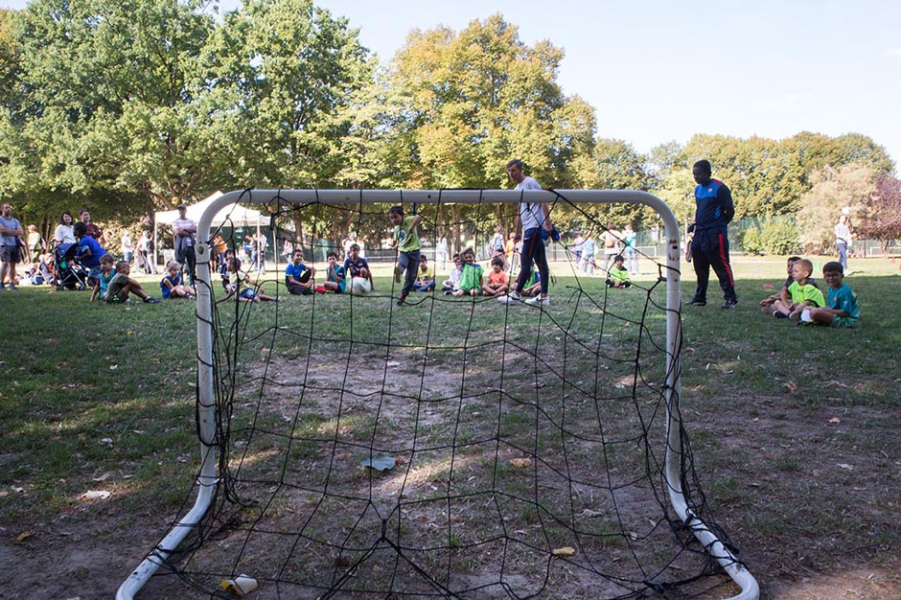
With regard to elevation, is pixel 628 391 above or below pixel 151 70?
below

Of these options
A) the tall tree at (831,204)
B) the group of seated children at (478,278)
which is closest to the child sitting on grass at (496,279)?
the group of seated children at (478,278)

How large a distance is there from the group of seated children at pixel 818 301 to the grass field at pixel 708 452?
382 millimetres

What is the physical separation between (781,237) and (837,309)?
39.3 metres

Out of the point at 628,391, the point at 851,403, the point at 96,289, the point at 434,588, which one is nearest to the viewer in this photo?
the point at 434,588

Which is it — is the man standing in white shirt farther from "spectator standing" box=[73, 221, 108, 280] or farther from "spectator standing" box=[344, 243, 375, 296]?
"spectator standing" box=[73, 221, 108, 280]

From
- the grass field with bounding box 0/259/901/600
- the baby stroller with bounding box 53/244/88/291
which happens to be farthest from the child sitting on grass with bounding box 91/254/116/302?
the grass field with bounding box 0/259/901/600

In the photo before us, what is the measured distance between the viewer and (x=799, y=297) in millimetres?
8266

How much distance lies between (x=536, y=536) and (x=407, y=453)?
115 cm

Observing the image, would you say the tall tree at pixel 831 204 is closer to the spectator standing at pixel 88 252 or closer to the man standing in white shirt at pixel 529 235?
the man standing in white shirt at pixel 529 235

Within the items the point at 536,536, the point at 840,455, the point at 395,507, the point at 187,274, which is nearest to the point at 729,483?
the point at 840,455

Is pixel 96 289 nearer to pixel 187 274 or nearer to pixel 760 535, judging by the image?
pixel 187 274

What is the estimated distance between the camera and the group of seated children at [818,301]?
25.2 feet

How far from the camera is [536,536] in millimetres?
2873

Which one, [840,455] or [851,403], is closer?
[840,455]
